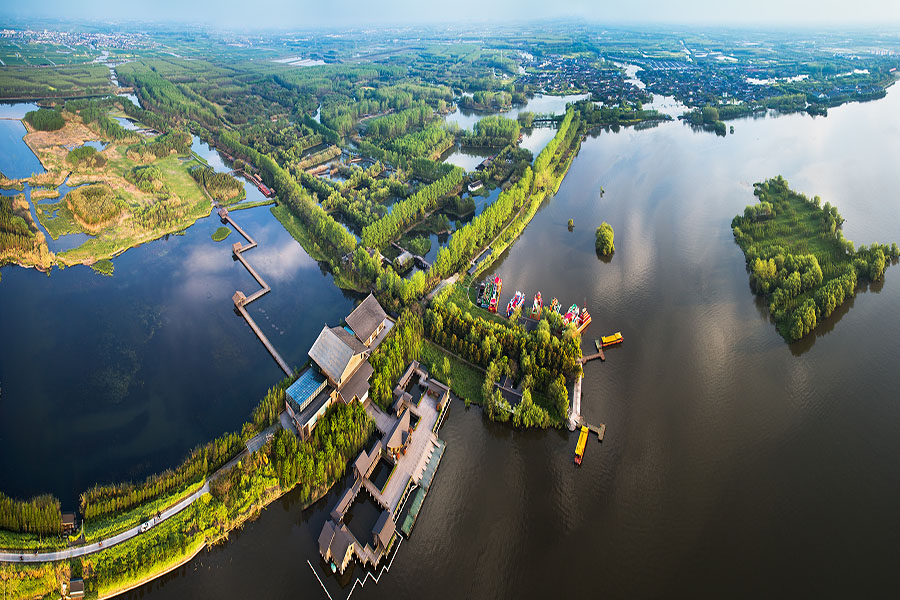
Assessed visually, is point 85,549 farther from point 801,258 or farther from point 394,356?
point 801,258

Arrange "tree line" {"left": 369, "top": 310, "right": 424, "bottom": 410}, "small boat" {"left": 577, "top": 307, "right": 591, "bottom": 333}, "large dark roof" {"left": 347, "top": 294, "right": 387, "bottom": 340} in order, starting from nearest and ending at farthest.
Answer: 1. "tree line" {"left": 369, "top": 310, "right": 424, "bottom": 410}
2. "large dark roof" {"left": 347, "top": 294, "right": 387, "bottom": 340}
3. "small boat" {"left": 577, "top": 307, "right": 591, "bottom": 333}

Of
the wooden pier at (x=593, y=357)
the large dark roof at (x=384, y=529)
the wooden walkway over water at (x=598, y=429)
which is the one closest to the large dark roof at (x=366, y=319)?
the large dark roof at (x=384, y=529)

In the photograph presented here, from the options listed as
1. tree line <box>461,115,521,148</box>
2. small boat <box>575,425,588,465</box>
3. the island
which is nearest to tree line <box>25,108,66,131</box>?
tree line <box>461,115,521,148</box>

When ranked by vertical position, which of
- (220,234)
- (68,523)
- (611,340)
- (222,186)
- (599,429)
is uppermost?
(222,186)

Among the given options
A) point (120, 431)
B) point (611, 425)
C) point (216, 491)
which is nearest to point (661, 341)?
point (611, 425)

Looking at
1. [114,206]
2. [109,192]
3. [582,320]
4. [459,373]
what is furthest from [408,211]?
[109,192]

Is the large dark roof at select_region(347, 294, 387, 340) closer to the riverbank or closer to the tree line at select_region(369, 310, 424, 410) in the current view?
the tree line at select_region(369, 310, 424, 410)
